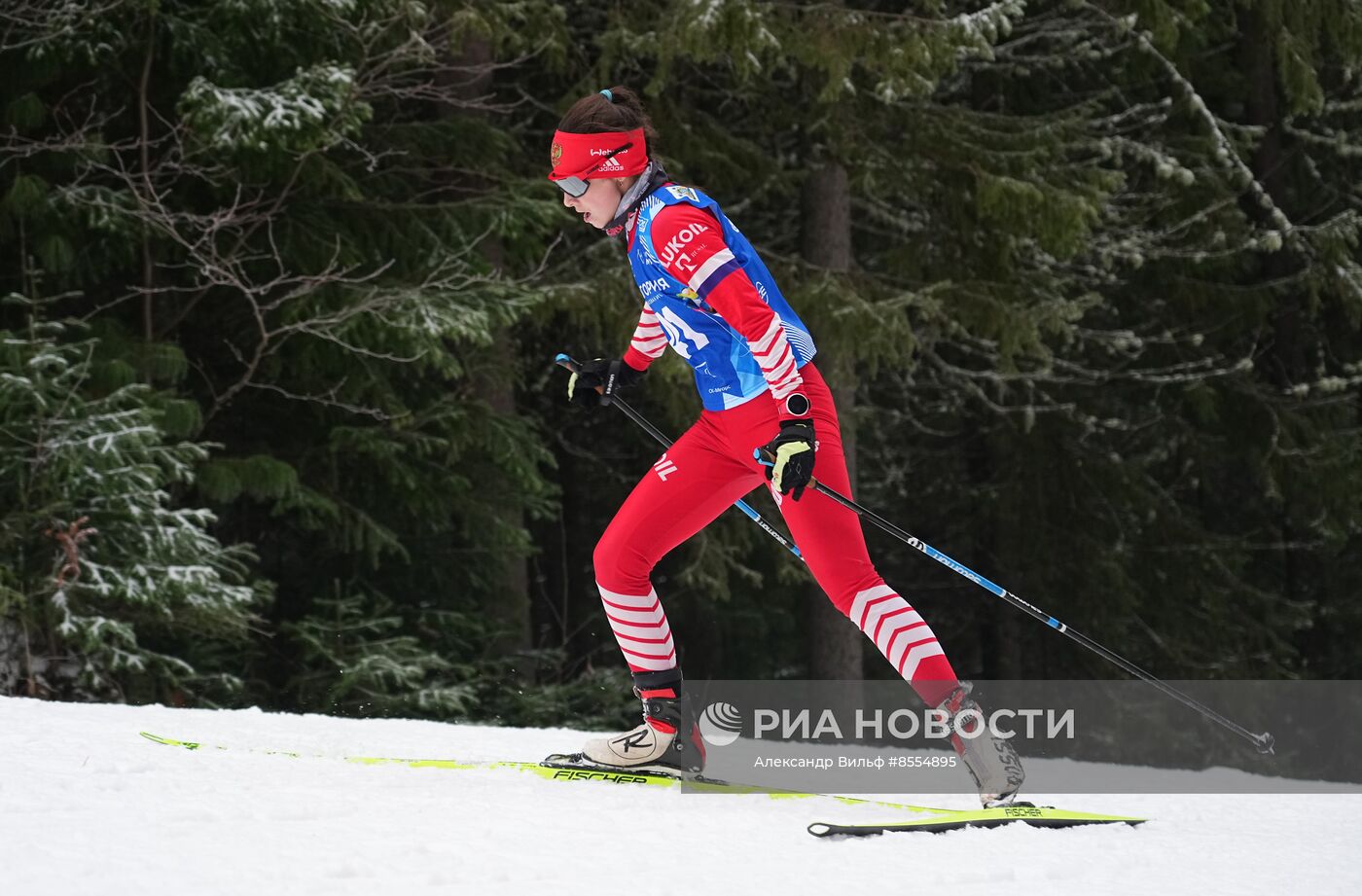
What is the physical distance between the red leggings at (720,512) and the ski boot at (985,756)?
0.15ft

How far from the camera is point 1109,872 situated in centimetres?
298

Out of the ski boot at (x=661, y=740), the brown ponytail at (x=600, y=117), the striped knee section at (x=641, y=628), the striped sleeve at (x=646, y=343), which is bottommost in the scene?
the ski boot at (x=661, y=740)

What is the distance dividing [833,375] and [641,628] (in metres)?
5.98

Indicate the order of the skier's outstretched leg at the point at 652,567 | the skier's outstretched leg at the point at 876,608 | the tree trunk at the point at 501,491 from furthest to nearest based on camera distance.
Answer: the tree trunk at the point at 501,491, the skier's outstretched leg at the point at 652,567, the skier's outstretched leg at the point at 876,608

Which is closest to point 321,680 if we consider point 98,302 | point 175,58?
point 98,302

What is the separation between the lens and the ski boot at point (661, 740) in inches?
167

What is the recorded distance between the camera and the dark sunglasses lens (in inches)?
159

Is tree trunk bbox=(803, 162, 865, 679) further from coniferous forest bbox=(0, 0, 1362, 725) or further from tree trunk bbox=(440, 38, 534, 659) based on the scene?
tree trunk bbox=(440, 38, 534, 659)

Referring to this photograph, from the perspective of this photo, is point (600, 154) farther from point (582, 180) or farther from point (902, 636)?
point (902, 636)

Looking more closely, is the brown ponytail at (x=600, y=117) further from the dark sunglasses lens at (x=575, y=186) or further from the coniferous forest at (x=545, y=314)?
the coniferous forest at (x=545, y=314)

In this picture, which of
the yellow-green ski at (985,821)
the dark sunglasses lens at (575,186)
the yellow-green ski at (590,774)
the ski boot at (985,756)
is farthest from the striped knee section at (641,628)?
the dark sunglasses lens at (575,186)

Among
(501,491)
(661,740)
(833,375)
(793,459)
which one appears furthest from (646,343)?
(833,375)

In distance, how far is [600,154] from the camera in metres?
3.99

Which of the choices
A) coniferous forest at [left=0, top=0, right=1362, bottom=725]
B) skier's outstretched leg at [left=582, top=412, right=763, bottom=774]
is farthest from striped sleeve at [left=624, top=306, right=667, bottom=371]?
coniferous forest at [left=0, top=0, right=1362, bottom=725]
